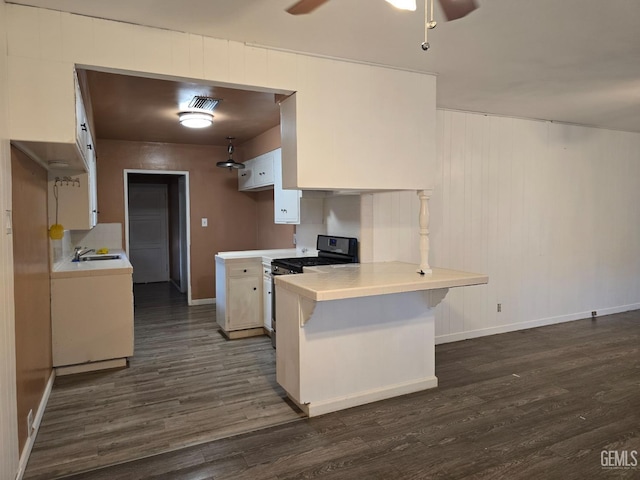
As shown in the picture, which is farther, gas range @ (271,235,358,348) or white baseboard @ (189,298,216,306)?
white baseboard @ (189,298,216,306)

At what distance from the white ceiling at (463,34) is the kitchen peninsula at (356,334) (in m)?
1.50

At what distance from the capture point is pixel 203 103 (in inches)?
158

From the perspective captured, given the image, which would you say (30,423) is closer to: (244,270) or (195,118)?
(244,270)

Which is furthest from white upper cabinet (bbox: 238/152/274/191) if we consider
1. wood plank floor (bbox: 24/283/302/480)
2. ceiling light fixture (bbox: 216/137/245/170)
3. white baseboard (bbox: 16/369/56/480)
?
white baseboard (bbox: 16/369/56/480)

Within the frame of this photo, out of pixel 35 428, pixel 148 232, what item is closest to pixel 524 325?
pixel 35 428

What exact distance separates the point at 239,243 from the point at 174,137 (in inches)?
75.1

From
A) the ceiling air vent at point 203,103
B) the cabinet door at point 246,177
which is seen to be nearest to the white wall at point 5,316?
the ceiling air vent at point 203,103

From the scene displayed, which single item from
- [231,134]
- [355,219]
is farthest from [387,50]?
[231,134]

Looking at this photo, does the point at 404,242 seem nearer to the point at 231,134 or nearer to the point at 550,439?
the point at 550,439

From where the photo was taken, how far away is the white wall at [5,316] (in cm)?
191

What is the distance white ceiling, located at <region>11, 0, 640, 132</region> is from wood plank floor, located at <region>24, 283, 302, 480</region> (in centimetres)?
238

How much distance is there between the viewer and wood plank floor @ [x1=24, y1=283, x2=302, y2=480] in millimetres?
2447

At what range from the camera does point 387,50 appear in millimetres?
2793

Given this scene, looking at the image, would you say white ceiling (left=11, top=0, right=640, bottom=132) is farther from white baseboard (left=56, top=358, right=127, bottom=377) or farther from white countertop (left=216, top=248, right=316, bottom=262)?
white baseboard (left=56, top=358, right=127, bottom=377)
